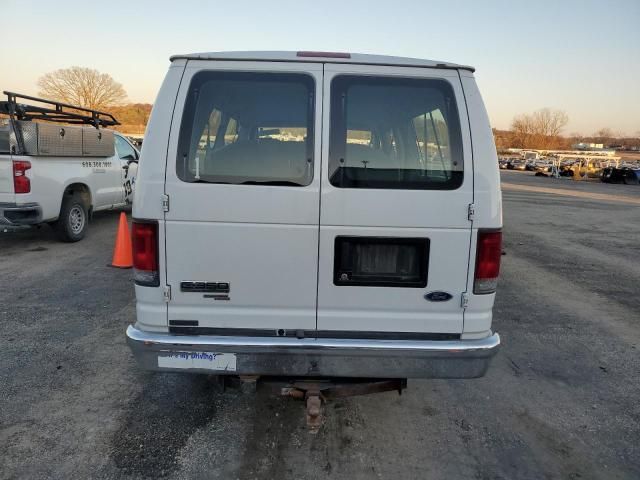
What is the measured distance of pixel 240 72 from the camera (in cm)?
267

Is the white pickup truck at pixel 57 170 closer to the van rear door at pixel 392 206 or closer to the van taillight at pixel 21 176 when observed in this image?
the van taillight at pixel 21 176

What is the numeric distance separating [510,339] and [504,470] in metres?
2.19

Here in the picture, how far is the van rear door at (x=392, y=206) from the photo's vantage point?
8.59 feet

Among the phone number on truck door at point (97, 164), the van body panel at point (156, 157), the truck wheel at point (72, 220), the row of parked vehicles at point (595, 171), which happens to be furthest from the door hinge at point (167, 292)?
the row of parked vehicles at point (595, 171)

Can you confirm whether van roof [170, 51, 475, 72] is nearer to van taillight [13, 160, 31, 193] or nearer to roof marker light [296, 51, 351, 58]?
roof marker light [296, 51, 351, 58]

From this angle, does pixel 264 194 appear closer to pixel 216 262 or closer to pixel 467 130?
pixel 216 262

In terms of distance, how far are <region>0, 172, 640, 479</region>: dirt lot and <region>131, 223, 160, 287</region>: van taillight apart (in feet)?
3.36

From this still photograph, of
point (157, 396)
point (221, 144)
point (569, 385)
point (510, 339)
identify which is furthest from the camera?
point (510, 339)

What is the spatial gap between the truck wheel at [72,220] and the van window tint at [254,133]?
6.32 m

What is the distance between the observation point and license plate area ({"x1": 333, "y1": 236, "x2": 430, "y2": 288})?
8.79 feet

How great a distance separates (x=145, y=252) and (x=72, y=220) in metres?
6.54

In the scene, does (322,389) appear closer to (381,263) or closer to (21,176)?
(381,263)

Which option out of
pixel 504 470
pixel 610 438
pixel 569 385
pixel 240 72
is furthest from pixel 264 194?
pixel 569 385

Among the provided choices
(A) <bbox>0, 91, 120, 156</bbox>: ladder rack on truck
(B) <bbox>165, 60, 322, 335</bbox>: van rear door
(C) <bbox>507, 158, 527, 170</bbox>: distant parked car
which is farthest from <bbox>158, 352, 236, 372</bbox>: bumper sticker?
(C) <bbox>507, 158, 527, 170</bbox>: distant parked car
